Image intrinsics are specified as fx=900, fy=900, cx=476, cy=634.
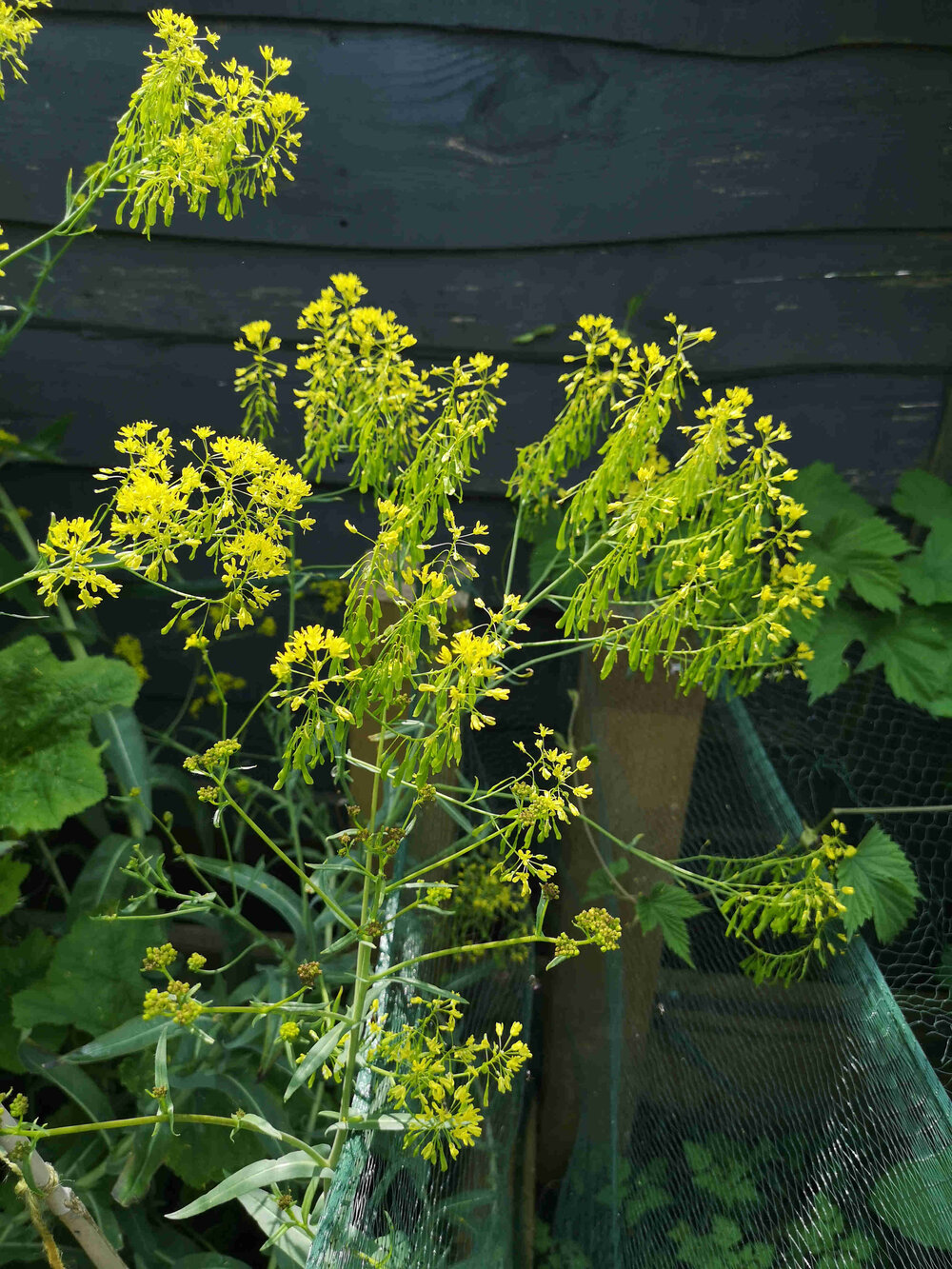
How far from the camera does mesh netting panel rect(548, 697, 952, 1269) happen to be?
87 cm

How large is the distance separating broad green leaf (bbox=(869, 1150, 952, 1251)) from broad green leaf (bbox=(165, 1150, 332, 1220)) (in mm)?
534

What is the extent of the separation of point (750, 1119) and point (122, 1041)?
2.69ft

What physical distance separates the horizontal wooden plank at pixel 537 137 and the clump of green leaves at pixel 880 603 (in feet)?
1.80

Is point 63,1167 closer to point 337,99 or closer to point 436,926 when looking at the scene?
point 436,926

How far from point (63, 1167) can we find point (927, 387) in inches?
78.9

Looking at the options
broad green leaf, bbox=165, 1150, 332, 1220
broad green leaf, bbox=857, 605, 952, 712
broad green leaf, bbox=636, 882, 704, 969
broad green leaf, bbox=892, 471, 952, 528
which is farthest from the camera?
broad green leaf, bbox=892, 471, 952, 528

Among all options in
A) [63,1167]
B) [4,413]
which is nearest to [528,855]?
[63,1167]

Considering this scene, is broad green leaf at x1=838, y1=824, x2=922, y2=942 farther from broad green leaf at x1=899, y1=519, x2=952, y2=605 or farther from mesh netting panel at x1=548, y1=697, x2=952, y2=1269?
broad green leaf at x1=899, y1=519, x2=952, y2=605

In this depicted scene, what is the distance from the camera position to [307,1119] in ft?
4.09

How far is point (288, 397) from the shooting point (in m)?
1.87

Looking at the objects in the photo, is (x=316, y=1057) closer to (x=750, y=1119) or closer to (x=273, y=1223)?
(x=273, y=1223)

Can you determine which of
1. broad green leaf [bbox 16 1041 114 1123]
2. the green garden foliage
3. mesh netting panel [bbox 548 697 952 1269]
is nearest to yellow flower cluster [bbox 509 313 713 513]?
the green garden foliage

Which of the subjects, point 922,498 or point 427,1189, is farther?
point 922,498

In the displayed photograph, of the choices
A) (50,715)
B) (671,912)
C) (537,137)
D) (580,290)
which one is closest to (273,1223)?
(671,912)
